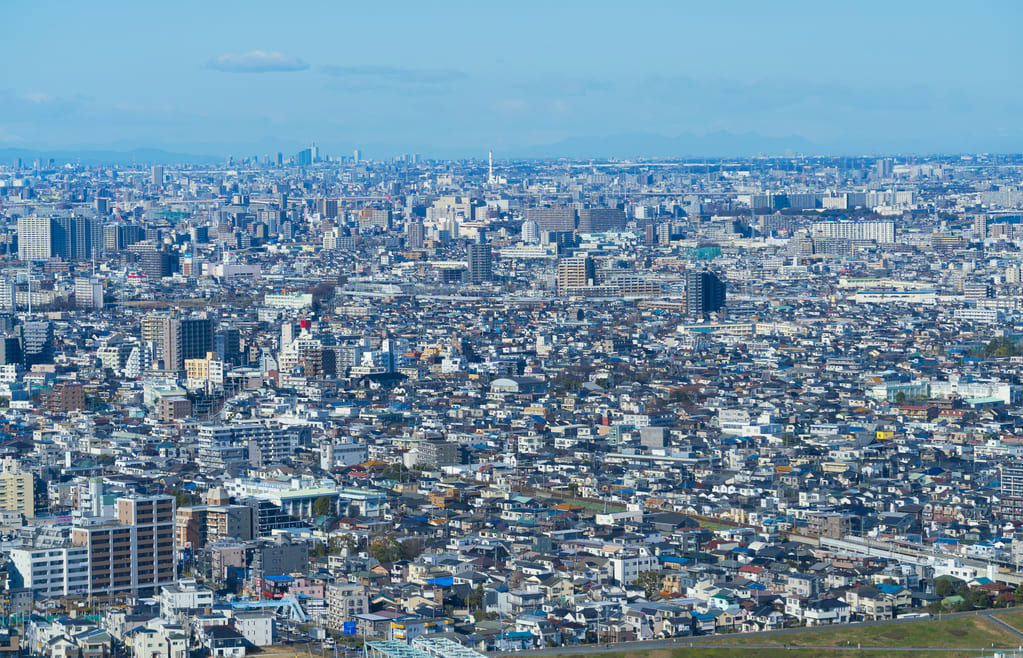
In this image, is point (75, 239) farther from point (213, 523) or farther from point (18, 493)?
point (213, 523)

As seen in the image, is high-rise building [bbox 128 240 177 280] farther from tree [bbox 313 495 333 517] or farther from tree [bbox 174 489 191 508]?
tree [bbox 313 495 333 517]

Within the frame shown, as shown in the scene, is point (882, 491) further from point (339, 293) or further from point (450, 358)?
point (339, 293)

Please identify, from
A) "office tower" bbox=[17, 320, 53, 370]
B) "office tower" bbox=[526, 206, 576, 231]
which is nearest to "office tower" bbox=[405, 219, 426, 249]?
"office tower" bbox=[526, 206, 576, 231]

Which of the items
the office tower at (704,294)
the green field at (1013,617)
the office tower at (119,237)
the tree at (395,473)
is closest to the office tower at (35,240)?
the office tower at (119,237)

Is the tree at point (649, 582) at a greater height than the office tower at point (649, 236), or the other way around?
the office tower at point (649, 236)

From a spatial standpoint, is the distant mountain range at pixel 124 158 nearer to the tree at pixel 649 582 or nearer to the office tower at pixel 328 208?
the office tower at pixel 328 208
